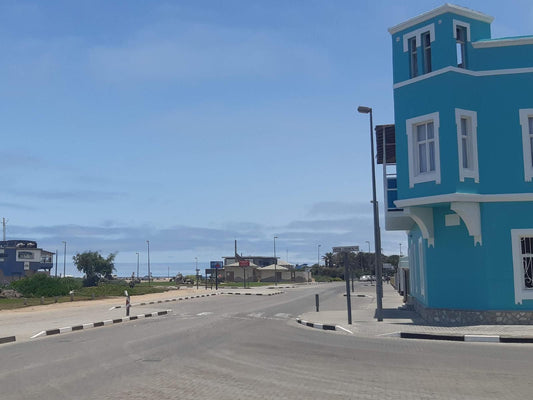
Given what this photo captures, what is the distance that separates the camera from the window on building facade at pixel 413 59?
21.4 m

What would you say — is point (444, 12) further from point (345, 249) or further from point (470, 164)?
point (345, 249)

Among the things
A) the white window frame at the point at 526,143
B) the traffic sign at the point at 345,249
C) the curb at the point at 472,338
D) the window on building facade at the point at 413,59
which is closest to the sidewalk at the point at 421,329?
the curb at the point at 472,338

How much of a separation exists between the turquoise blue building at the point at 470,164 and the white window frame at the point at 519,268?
0.03 m

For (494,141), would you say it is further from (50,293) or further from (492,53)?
(50,293)

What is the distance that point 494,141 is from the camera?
2034 cm

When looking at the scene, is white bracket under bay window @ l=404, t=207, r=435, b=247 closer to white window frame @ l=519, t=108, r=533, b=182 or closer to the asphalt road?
white window frame @ l=519, t=108, r=533, b=182

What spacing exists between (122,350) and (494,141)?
1383 centimetres

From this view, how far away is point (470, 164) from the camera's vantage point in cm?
2016

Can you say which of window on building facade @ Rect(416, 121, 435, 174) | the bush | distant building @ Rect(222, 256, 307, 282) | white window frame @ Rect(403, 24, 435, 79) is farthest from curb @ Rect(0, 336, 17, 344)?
distant building @ Rect(222, 256, 307, 282)

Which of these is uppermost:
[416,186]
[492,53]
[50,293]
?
[492,53]

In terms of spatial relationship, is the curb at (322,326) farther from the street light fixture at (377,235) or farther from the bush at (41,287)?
the bush at (41,287)

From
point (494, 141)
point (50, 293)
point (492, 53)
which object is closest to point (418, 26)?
point (492, 53)

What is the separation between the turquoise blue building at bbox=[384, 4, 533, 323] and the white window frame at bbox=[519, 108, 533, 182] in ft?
0.11

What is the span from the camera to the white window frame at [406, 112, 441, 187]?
1988 centimetres
